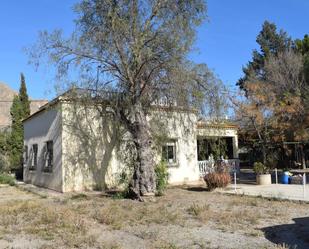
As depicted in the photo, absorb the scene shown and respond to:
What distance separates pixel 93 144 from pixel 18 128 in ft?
47.3

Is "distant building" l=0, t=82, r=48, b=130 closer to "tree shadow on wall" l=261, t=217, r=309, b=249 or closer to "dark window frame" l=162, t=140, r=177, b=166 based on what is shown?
"dark window frame" l=162, t=140, r=177, b=166

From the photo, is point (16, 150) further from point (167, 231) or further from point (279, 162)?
point (167, 231)

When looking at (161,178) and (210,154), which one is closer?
(161,178)

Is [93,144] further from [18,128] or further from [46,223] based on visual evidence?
[18,128]

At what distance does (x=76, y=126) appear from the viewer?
691 inches

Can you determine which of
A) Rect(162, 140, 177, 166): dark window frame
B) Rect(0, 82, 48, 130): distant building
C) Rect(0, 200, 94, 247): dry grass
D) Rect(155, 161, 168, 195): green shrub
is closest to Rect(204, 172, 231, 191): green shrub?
Rect(155, 161, 168, 195): green shrub

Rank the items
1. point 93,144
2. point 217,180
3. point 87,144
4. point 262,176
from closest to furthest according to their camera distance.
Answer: point 217,180
point 87,144
point 93,144
point 262,176

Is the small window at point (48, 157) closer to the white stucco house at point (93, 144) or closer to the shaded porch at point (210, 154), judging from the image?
the white stucco house at point (93, 144)

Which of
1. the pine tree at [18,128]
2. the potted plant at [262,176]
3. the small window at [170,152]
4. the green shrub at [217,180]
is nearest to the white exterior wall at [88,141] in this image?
the small window at [170,152]

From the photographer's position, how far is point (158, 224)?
960 cm

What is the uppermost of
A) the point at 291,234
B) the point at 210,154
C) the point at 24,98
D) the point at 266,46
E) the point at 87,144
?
the point at 266,46

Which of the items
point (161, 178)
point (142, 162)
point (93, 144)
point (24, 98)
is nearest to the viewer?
point (142, 162)

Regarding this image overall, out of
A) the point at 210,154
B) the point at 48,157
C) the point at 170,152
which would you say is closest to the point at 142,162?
the point at 170,152

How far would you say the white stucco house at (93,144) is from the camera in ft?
56.7
